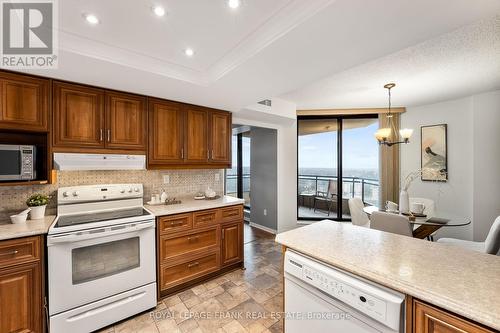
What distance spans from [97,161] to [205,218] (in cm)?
132

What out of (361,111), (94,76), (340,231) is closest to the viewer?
(340,231)

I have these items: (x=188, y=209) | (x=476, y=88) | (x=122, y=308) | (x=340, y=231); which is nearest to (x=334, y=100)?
(x=476, y=88)

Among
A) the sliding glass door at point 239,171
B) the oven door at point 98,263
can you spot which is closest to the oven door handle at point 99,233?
the oven door at point 98,263

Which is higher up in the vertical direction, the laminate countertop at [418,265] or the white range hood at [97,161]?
the white range hood at [97,161]

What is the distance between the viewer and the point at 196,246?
2576 mm

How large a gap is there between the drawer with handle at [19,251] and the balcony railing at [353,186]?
4229 millimetres

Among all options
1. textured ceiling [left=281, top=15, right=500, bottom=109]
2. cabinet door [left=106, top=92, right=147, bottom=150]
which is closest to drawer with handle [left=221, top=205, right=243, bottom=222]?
cabinet door [left=106, top=92, right=147, bottom=150]

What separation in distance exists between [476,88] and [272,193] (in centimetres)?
373

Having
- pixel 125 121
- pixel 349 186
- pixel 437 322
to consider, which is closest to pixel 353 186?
pixel 349 186

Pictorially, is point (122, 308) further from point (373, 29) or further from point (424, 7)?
point (424, 7)

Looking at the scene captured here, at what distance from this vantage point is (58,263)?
174cm

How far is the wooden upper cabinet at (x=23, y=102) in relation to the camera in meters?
1.83

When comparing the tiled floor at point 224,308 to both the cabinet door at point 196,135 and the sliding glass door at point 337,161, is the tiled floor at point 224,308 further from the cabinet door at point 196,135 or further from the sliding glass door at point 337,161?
the sliding glass door at point 337,161

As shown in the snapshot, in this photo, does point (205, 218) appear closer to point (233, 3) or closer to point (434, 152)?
point (233, 3)
